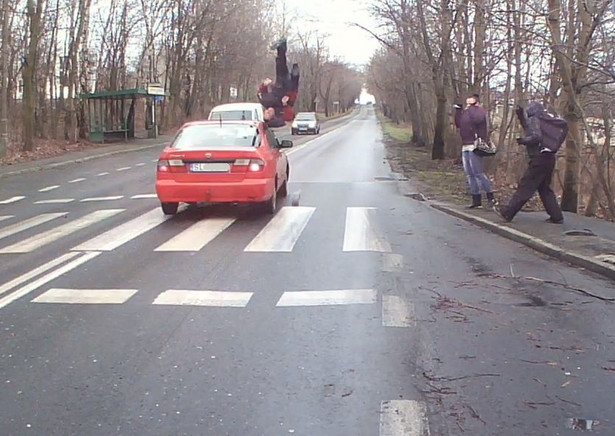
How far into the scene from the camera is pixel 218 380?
4.78 metres

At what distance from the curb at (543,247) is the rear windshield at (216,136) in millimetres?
3616

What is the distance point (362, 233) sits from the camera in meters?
10.5

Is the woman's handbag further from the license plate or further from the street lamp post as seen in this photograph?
the street lamp post

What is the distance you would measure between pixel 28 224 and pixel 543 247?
290 inches

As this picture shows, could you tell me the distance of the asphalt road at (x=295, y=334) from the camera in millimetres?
4262

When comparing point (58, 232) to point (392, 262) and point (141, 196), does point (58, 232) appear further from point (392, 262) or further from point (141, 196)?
point (392, 262)

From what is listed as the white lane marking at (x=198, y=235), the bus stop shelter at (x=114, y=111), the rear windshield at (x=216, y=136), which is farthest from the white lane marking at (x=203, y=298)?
the bus stop shelter at (x=114, y=111)

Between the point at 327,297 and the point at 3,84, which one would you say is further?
the point at 3,84

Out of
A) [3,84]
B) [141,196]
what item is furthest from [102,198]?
[3,84]

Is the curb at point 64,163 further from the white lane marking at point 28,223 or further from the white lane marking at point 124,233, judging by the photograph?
the white lane marking at point 124,233

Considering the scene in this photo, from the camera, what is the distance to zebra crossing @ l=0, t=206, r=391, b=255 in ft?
31.0

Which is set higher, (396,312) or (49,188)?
(396,312)

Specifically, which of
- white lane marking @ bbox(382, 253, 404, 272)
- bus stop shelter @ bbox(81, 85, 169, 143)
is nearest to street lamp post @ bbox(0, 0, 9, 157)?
bus stop shelter @ bbox(81, 85, 169, 143)

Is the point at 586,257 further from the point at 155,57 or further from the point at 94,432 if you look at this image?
the point at 155,57
